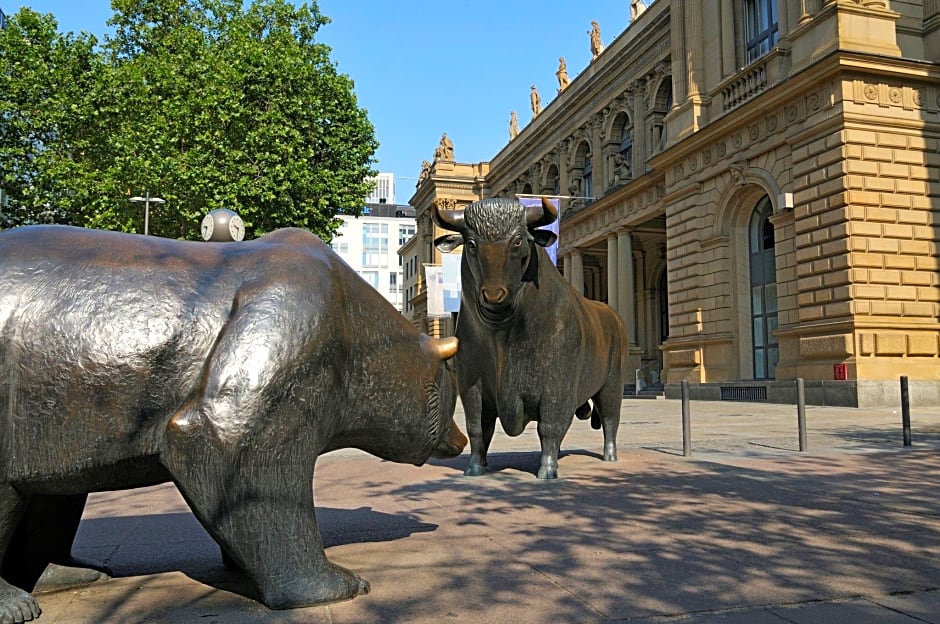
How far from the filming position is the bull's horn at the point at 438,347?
3.40m

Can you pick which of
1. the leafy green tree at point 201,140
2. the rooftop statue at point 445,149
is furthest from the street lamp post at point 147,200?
the rooftop statue at point 445,149

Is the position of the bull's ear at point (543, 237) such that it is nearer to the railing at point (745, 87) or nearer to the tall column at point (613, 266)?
the railing at point (745, 87)

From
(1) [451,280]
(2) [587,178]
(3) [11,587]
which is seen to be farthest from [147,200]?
(2) [587,178]

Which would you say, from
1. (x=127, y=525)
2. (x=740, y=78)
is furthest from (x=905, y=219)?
(x=127, y=525)

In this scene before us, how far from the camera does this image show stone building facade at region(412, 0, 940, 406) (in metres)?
18.3

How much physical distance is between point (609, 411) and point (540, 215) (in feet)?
9.34

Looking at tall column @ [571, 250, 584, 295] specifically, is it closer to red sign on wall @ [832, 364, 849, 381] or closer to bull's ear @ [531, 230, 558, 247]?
red sign on wall @ [832, 364, 849, 381]

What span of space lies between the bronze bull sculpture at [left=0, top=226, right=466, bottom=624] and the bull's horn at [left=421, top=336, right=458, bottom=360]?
545 millimetres

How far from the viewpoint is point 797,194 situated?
65.4ft

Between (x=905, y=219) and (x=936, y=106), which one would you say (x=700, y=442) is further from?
(x=936, y=106)

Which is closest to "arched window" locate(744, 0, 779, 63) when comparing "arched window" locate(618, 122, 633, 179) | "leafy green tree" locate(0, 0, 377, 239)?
"arched window" locate(618, 122, 633, 179)

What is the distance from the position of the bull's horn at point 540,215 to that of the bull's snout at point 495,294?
0.62 meters

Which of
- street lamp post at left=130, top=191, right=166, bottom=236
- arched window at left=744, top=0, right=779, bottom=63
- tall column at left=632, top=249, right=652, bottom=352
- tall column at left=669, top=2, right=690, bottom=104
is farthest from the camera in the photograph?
tall column at left=632, top=249, right=652, bottom=352

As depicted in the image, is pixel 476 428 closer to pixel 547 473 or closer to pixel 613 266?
pixel 547 473
